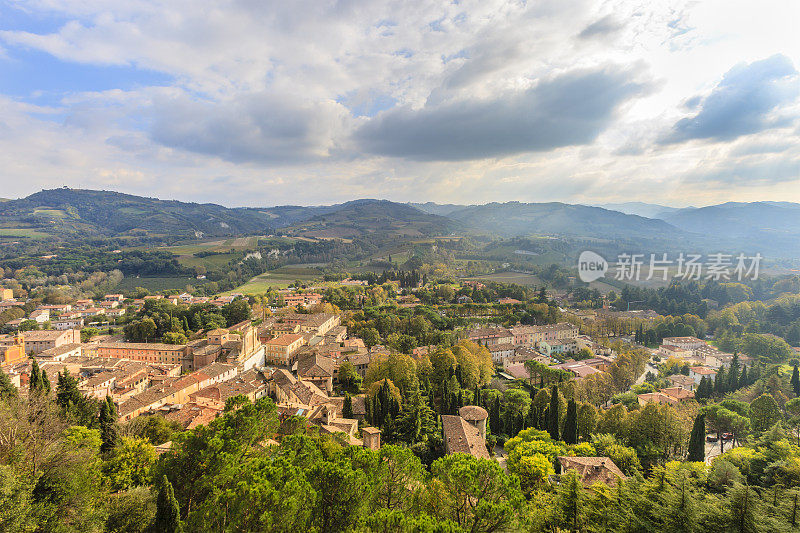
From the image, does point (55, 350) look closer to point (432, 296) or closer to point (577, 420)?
point (577, 420)

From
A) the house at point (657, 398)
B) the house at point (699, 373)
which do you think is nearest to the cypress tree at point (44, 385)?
the house at point (657, 398)

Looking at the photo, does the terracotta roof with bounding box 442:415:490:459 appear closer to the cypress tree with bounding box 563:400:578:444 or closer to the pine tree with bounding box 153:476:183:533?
the cypress tree with bounding box 563:400:578:444

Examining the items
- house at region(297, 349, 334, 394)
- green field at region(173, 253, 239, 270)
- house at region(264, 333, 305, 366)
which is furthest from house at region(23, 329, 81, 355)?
Answer: green field at region(173, 253, 239, 270)

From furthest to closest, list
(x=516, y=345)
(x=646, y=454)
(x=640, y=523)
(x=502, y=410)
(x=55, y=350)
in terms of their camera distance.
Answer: (x=516, y=345)
(x=55, y=350)
(x=502, y=410)
(x=646, y=454)
(x=640, y=523)

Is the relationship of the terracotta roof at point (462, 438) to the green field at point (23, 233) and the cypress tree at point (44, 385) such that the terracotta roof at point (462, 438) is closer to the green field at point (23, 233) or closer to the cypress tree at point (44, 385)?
the cypress tree at point (44, 385)

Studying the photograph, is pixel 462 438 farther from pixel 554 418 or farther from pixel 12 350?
pixel 12 350

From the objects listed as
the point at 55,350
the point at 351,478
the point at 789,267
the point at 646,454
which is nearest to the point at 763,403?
the point at 646,454

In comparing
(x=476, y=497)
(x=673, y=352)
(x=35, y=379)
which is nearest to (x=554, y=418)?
(x=476, y=497)
